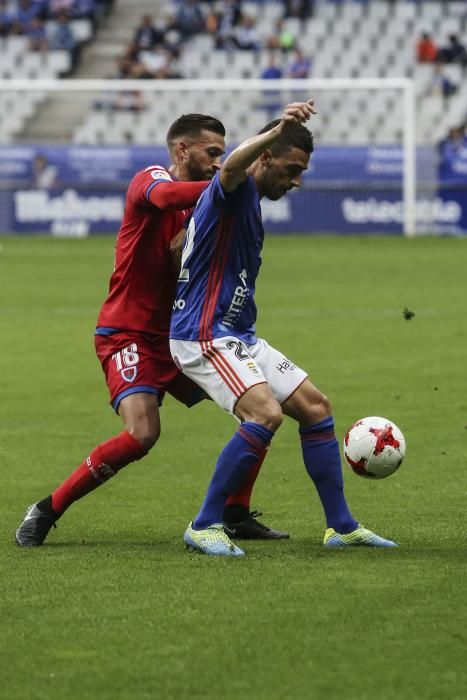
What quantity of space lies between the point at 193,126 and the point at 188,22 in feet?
97.8

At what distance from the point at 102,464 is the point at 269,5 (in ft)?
102

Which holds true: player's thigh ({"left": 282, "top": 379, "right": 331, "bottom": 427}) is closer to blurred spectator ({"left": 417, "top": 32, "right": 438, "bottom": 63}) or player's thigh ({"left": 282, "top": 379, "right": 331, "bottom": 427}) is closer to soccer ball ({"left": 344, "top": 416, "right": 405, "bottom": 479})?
soccer ball ({"left": 344, "top": 416, "right": 405, "bottom": 479})

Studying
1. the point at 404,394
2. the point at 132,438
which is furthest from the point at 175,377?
the point at 404,394

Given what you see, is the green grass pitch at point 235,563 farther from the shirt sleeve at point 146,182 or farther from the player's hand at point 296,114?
the player's hand at point 296,114

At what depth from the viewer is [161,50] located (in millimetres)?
35062

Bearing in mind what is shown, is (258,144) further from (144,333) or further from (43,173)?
(43,173)

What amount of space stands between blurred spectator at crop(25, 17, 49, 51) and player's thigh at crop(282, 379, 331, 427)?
3114 centimetres

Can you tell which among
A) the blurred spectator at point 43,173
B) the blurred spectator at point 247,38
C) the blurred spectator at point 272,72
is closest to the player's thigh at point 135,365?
the blurred spectator at point 43,173

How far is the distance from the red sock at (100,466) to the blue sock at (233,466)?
17.1 inches

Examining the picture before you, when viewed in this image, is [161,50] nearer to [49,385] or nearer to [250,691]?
[49,385]

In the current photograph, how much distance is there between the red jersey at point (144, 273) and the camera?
6.86m

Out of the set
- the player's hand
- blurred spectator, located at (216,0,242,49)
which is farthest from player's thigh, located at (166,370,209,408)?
blurred spectator, located at (216,0,242,49)

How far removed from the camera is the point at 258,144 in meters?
5.89

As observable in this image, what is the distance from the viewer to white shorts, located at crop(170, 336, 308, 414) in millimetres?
6395
